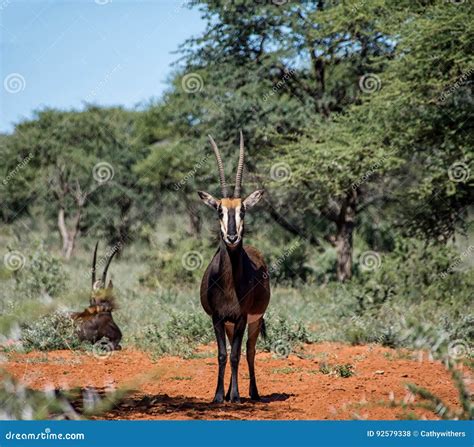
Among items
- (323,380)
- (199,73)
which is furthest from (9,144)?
(323,380)

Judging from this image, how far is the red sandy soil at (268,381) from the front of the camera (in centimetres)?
615

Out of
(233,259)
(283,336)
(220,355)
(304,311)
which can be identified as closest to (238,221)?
(233,259)

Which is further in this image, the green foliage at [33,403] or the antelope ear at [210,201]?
the antelope ear at [210,201]

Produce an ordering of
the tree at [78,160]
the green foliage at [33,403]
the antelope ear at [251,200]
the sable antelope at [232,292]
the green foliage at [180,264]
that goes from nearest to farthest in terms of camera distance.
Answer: the green foliage at [33,403] < the antelope ear at [251,200] < the sable antelope at [232,292] < the green foliage at [180,264] < the tree at [78,160]

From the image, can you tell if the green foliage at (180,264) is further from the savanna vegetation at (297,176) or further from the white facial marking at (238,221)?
the white facial marking at (238,221)

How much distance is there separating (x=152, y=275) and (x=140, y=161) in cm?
1241

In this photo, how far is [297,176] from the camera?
1728 cm

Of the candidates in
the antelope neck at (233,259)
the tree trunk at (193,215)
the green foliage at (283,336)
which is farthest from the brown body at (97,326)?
the tree trunk at (193,215)

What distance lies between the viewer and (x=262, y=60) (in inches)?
779

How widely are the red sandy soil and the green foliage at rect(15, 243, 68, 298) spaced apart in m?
4.92

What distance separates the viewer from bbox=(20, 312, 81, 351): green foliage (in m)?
10.2

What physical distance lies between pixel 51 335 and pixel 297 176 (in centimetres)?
836

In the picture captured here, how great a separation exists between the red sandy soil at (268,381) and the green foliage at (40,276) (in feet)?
16.2

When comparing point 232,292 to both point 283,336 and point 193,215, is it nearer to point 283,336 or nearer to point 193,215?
point 283,336
